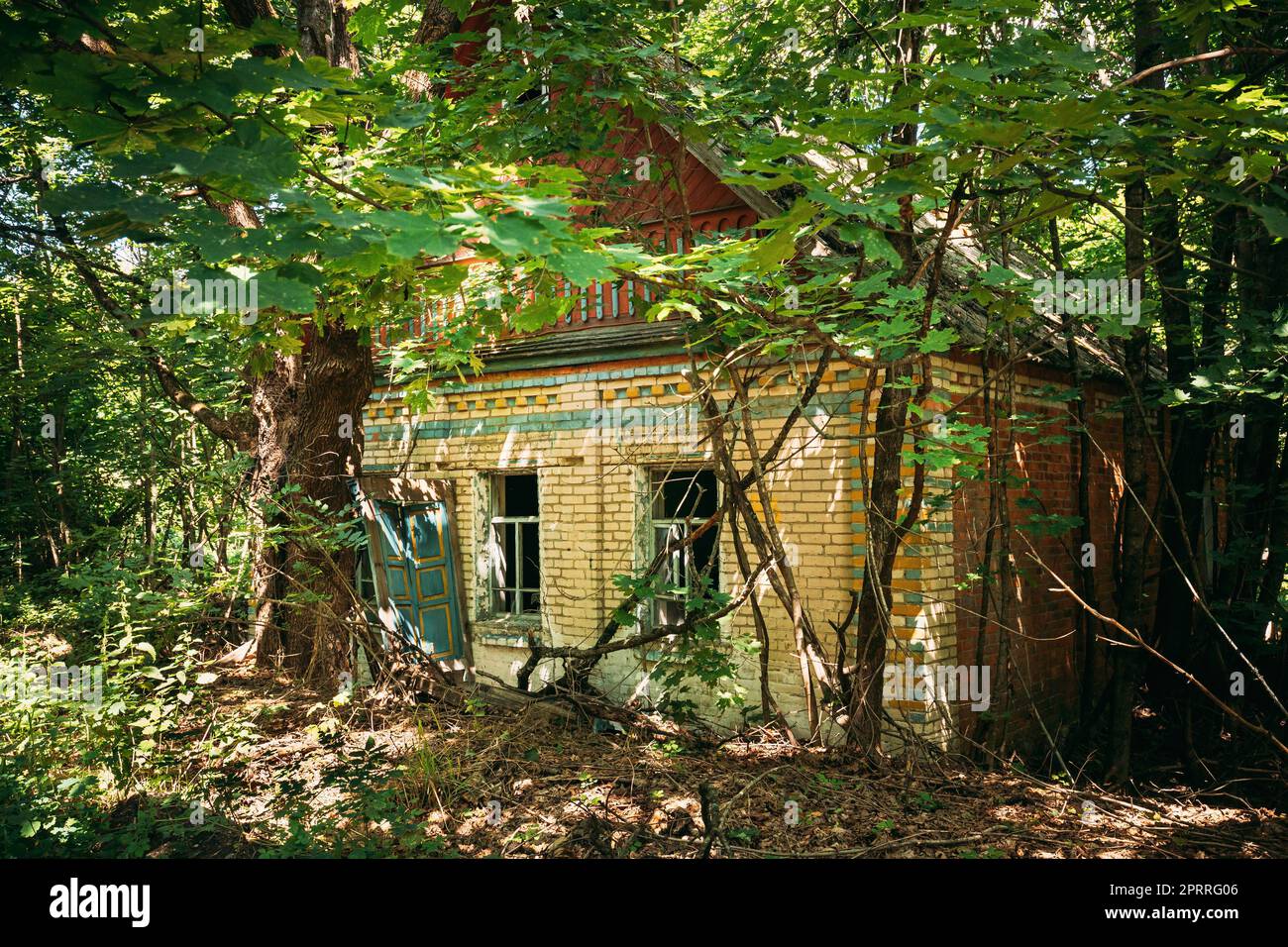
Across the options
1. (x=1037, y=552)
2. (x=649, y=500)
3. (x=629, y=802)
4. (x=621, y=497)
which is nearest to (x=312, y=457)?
(x=621, y=497)

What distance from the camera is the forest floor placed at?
4.47 m

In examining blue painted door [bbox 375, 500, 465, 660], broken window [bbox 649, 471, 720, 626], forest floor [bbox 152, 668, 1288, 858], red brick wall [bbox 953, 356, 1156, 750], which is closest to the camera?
forest floor [bbox 152, 668, 1288, 858]

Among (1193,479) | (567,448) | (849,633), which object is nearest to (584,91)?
(567,448)

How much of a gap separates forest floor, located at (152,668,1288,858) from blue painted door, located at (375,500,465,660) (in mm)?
2295

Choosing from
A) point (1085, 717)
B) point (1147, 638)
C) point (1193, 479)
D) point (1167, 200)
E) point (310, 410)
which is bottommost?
point (1085, 717)

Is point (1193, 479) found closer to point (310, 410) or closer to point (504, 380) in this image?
point (504, 380)

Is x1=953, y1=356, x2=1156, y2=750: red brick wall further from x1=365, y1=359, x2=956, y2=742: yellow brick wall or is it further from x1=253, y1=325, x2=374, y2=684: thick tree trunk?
x1=253, y1=325, x2=374, y2=684: thick tree trunk

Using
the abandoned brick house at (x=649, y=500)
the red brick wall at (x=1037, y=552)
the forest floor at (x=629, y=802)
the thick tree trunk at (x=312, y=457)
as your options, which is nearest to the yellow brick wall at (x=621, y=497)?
the abandoned brick house at (x=649, y=500)

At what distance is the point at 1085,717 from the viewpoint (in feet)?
25.0

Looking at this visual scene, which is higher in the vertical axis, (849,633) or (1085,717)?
(849,633)

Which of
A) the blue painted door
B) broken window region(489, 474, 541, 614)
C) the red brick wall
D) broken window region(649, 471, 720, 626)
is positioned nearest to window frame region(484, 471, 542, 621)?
broken window region(489, 474, 541, 614)

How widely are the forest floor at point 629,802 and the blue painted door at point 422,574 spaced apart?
2295mm

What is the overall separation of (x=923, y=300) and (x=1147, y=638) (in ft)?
17.2

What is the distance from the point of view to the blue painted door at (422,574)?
Answer: 349 inches
